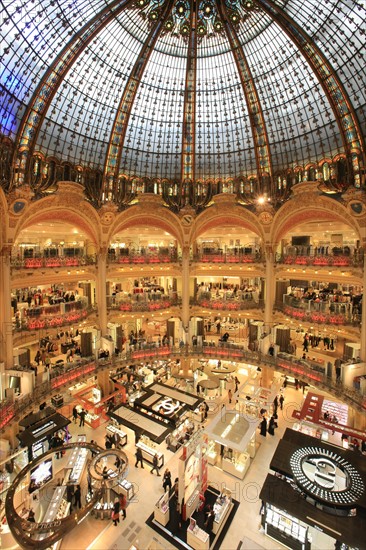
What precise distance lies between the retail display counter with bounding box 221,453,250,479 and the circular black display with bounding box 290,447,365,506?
14.2 ft

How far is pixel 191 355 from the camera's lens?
28.9 metres

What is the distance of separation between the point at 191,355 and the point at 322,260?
48.1 feet

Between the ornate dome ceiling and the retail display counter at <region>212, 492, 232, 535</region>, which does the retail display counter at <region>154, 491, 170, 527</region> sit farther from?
the ornate dome ceiling

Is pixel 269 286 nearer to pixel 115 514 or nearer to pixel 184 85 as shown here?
pixel 184 85

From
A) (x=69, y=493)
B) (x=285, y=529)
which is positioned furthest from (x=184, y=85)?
(x=285, y=529)

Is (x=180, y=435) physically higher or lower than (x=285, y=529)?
lower

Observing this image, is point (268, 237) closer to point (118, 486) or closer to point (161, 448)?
point (161, 448)

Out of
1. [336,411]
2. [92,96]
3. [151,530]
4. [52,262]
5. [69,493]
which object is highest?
[92,96]

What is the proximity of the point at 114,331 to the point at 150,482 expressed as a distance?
538 inches

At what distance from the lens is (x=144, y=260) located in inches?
1167

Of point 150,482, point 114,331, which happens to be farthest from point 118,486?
point 114,331

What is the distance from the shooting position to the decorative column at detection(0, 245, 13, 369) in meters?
20.5

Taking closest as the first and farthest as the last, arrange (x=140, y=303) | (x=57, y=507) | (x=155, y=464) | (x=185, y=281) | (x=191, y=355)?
(x=57, y=507)
(x=155, y=464)
(x=191, y=355)
(x=140, y=303)
(x=185, y=281)

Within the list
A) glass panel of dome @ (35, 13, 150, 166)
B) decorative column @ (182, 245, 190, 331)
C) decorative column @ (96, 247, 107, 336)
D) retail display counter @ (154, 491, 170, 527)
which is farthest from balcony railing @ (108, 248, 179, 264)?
retail display counter @ (154, 491, 170, 527)
